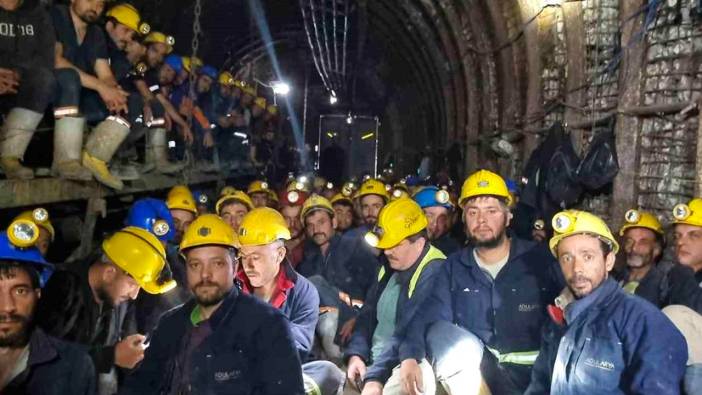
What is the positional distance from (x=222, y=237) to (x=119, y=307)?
1.05 metres

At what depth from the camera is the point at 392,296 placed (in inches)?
164

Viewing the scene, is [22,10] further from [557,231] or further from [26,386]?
[557,231]

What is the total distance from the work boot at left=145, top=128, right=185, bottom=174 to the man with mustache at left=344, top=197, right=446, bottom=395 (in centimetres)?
432

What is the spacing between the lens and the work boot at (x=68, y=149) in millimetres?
5223

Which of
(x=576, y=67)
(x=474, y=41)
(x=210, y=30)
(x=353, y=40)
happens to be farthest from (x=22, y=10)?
(x=353, y=40)

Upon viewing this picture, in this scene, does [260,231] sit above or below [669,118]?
below

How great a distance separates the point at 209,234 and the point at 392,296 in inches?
60.4

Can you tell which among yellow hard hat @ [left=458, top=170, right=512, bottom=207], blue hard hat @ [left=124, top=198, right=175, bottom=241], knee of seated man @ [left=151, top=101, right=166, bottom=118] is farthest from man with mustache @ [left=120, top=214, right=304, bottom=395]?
knee of seated man @ [left=151, top=101, right=166, bottom=118]

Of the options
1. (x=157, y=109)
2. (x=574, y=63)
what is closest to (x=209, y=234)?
(x=157, y=109)

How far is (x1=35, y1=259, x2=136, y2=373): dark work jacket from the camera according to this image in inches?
130

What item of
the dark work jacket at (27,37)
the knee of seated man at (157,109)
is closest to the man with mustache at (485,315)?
the dark work jacket at (27,37)

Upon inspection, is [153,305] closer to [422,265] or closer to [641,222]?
[422,265]

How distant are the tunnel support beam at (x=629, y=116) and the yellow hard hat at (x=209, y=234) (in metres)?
4.50

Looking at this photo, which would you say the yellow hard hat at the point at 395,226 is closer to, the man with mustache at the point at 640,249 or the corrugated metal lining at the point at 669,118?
the man with mustache at the point at 640,249
